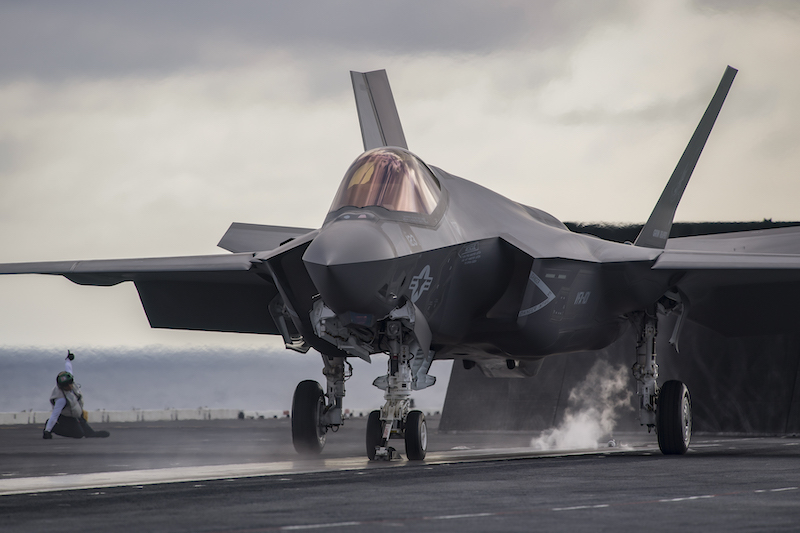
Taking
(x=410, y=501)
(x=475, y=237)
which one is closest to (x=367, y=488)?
(x=410, y=501)

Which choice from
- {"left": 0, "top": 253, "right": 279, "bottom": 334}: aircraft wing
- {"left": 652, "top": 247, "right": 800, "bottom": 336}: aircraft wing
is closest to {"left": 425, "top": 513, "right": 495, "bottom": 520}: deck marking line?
{"left": 0, "top": 253, "right": 279, "bottom": 334}: aircraft wing

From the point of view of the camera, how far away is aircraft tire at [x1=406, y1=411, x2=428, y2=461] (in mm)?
10414

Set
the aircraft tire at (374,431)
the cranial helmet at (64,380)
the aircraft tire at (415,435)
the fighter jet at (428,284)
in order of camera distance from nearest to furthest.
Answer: the fighter jet at (428,284)
the aircraft tire at (415,435)
the aircraft tire at (374,431)
the cranial helmet at (64,380)

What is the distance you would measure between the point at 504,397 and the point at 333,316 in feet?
48.8

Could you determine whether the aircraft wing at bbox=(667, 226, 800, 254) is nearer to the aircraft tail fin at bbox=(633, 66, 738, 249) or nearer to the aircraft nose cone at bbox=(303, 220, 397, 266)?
the aircraft tail fin at bbox=(633, 66, 738, 249)

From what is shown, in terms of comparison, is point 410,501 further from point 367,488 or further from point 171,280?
point 171,280

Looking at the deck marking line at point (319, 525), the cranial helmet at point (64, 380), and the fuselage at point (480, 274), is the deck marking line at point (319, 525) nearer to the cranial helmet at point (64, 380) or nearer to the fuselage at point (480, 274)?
the fuselage at point (480, 274)

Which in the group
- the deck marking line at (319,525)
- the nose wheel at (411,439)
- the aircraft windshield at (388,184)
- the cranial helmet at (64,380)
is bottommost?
the deck marking line at (319,525)

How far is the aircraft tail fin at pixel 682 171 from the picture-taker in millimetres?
15500

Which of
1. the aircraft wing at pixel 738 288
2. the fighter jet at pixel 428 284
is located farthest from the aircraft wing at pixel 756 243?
the aircraft wing at pixel 738 288

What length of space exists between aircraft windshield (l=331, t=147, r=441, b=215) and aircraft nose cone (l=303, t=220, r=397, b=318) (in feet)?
2.01

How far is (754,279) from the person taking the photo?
13.3m

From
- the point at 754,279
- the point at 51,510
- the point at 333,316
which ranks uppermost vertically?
the point at 754,279

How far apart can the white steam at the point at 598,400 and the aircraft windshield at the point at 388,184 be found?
1349 cm
